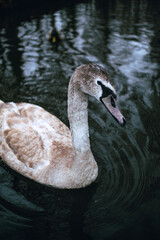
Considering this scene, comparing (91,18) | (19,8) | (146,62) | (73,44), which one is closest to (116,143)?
(146,62)

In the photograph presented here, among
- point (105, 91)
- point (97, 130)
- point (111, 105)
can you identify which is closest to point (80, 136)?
point (111, 105)

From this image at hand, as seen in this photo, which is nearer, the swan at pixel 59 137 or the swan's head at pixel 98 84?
the swan's head at pixel 98 84

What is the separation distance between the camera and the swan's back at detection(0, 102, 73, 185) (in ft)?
14.1

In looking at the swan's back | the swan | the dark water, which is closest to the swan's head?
the swan

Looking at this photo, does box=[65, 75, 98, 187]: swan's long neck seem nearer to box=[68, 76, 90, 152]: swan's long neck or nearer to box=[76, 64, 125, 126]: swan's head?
box=[68, 76, 90, 152]: swan's long neck

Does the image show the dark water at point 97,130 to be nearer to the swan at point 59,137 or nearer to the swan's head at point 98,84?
the swan at point 59,137

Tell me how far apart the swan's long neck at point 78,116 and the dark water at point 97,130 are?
3.04 feet

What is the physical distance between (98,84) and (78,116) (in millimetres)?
713

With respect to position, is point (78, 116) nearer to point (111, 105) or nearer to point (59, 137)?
point (111, 105)

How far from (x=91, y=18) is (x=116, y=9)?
492 centimetres

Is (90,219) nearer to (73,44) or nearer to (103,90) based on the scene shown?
(103,90)

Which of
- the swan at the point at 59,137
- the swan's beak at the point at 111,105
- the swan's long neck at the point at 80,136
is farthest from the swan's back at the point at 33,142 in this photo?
the swan's beak at the point at 111,105

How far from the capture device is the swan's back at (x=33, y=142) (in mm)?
4309

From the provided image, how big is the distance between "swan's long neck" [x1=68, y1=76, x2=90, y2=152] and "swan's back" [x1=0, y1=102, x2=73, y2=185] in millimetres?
421
